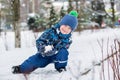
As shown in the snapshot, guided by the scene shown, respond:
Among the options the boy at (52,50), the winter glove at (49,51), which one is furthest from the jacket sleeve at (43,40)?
the winter glove at (49,51)

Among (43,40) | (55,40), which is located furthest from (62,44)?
(43,40)

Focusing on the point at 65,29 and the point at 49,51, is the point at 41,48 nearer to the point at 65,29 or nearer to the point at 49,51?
the point at 49,51

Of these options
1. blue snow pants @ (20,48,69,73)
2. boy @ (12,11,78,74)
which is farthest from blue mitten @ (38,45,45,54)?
blue snow pants @ (20,48,69,73)

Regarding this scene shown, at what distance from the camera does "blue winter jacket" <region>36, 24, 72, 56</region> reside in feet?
19.2

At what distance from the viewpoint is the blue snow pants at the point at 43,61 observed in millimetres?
5764

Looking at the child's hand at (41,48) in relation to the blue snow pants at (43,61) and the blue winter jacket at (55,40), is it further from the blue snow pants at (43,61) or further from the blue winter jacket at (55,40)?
the blue snow pants at (43,61)

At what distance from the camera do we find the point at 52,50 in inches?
230

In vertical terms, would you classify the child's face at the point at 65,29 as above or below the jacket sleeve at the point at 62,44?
above

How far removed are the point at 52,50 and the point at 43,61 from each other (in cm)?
22

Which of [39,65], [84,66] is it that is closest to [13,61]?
[39,65]

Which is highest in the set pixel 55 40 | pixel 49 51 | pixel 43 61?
pixel 55 40

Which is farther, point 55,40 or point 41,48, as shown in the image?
point 55,40

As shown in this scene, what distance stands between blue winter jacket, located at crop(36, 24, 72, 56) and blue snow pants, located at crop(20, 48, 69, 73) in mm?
78

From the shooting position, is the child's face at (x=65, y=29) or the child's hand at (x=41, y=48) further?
Result: the child's face at (x=65, y=29)
